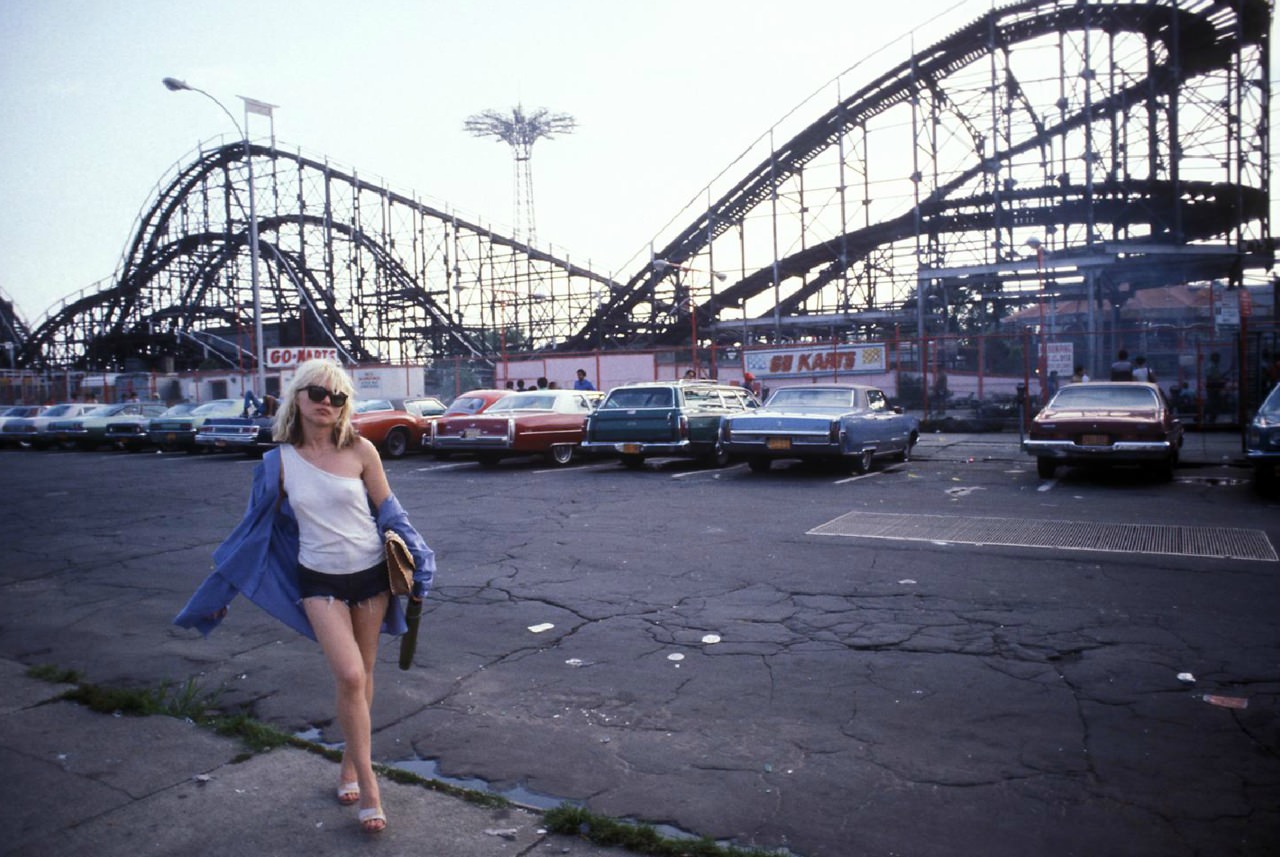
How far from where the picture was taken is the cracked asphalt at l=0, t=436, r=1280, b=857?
340 cm

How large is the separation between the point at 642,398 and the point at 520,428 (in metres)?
2.24

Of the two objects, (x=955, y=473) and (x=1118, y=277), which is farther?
(x=1118, y=277)

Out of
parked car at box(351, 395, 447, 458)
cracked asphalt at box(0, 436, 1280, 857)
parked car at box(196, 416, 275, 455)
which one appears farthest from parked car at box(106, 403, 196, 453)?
cracked asphalt at box(0, 436, 1280, 857)

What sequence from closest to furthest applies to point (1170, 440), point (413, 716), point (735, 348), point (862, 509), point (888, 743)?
point (888, 743), point (413, 716), point (862, 509), point (1170, 440), point (735, 348)

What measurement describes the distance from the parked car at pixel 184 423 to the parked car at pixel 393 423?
5143 mm

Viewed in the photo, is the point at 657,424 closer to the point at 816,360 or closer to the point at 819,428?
the point at 819,428

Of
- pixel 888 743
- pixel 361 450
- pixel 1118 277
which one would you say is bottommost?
pixel 888 743

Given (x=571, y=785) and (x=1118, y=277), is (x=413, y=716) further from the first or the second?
(x=1118, y=277)

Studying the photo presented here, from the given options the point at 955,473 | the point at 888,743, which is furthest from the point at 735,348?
the point at 888,743

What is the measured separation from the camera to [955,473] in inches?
554

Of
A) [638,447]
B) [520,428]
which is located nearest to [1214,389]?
[638,447]

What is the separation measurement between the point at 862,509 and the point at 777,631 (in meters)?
5.10

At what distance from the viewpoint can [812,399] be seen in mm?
14328

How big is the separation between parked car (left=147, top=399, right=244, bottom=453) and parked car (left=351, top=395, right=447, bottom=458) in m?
5.14
